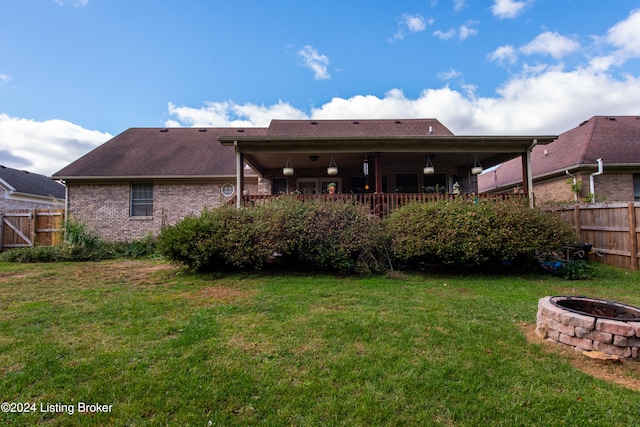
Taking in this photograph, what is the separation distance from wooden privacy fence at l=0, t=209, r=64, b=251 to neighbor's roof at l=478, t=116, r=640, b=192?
65.3 feet

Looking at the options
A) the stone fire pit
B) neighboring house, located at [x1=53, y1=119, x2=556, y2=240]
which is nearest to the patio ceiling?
neighboring house, located at [x1=53, y1=119, x2=556, y2=240]

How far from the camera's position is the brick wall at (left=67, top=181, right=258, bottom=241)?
11.9 m

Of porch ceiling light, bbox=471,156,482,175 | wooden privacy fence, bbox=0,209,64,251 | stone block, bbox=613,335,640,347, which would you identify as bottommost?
stone block, bbox=613,335,640,347

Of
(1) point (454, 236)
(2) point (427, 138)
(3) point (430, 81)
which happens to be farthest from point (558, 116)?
(1) point (454, 236)

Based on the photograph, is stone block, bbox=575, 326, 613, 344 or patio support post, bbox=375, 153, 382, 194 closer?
stone block, bbox=575, 326, 613, 344

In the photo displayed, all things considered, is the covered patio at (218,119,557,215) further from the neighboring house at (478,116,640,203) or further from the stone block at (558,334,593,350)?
the stone block at (558,334,593,350)

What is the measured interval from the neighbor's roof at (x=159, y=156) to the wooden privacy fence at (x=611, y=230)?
38.4 feet

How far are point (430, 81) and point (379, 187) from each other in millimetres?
10092

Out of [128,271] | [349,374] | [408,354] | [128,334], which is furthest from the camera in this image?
[128,271]

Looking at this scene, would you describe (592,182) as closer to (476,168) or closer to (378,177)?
(476,168)

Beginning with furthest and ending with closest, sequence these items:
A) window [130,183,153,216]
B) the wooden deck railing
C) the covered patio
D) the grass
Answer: window [130,183,153,216] < the covered patio < the wooden deck railing < the grass

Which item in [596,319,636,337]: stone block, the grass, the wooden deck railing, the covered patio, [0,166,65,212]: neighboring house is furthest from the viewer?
[0,166,65,212]: neighboring house

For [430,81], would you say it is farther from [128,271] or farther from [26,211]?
[26,211]

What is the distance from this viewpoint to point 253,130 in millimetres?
15141
